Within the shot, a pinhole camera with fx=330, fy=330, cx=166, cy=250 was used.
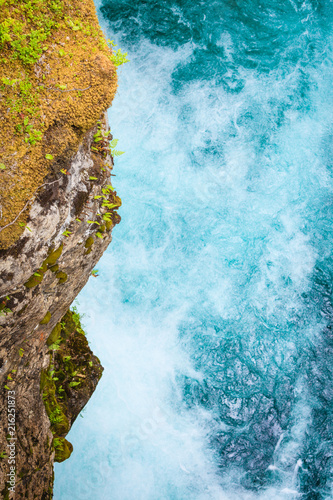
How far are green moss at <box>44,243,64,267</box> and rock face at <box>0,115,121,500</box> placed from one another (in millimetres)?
11

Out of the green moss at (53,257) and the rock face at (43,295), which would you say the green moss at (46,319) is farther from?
the green moss at (53,257)

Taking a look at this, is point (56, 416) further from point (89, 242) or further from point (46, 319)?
point (89, 242)

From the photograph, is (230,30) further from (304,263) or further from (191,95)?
(304,263)

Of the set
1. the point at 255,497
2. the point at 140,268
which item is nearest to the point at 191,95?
the point at 140,268

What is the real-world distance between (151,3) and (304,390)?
35.6 feet

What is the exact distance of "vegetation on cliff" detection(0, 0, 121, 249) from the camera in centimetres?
307

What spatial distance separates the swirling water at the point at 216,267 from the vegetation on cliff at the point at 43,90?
4.75m

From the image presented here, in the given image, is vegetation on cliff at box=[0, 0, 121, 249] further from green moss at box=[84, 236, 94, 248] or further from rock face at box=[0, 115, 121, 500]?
green moss at box=[84, 236, 94, 248]

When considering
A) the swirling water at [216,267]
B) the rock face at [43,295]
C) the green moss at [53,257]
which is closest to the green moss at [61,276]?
the rock face at [43,295]

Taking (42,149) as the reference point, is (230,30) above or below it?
above

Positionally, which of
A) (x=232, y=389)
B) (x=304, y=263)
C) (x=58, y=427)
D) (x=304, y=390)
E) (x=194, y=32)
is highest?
(x=194, y=32)

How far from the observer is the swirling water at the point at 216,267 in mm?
7434

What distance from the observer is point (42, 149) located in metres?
3.28

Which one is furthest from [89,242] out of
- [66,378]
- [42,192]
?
[66,378]
